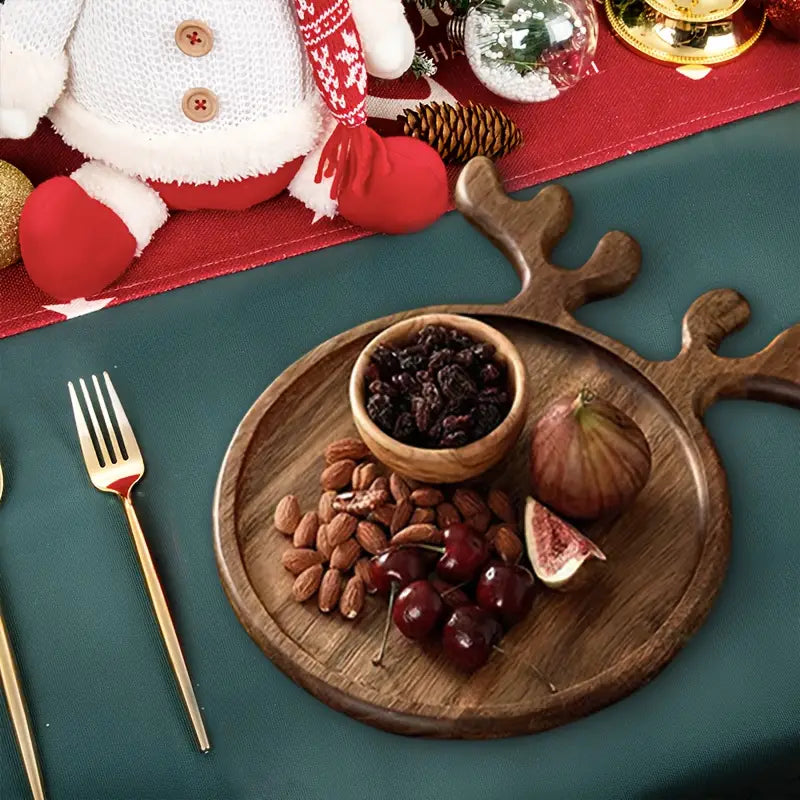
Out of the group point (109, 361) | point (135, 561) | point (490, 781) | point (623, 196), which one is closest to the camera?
point (490, 781)

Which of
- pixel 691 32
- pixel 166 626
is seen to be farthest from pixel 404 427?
pixel 691 32

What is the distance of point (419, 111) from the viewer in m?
1.13

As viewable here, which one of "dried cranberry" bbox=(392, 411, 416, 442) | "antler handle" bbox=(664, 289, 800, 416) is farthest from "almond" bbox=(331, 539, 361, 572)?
"antler handle" bbox=(664, 289, 800, 416)

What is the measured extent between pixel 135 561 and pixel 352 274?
0.37m

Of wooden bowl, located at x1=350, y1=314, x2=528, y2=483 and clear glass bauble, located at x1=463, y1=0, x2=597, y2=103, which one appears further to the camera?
clear glass bauble, located at x1=463, y1=0, x2=597, y2=103

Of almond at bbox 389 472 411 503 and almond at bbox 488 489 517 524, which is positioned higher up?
almond at bbox 389 472 411 503

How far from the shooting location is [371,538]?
0.84 m

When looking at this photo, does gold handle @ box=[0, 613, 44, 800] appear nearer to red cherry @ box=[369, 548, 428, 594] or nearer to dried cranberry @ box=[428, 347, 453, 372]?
red cherry @ box=[369, 548, 428, 594]

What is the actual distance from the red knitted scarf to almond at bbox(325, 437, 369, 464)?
303 millimetres

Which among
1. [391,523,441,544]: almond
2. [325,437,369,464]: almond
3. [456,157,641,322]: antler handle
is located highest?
[456,157,641,322]: antler handle

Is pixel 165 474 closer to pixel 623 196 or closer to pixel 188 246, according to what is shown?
pixel 188 246

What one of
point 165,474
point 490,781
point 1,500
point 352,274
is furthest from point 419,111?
point 490,781

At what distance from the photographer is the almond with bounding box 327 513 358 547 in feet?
2.77

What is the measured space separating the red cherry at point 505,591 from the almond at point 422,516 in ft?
0.26
